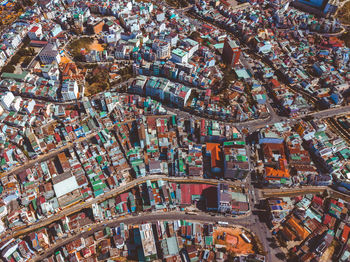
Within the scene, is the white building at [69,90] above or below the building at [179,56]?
below

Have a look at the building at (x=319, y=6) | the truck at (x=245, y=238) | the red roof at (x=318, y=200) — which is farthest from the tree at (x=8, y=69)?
the building at (x=319, y=6)

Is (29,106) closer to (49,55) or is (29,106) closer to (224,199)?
(49,55)

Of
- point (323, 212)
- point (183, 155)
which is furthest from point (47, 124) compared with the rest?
point (323, 212)

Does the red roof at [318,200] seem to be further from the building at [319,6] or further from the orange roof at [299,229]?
the building at [319,6]

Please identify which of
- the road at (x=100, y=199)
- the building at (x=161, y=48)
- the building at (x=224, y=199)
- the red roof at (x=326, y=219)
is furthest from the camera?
the building at (x=161, y=48)

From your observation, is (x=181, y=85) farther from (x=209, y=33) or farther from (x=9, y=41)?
(x=9, y=41)

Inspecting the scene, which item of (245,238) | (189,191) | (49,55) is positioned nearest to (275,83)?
(189,191)
